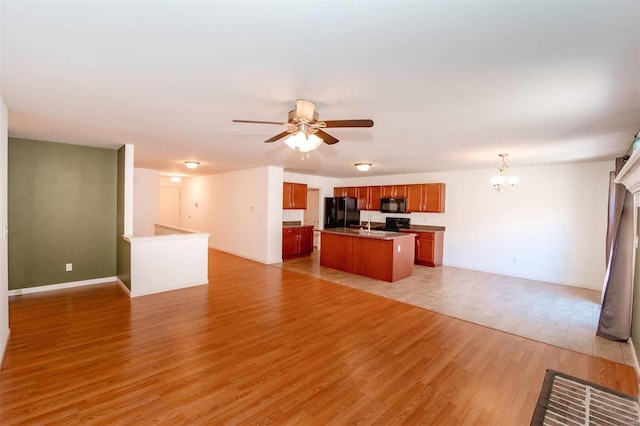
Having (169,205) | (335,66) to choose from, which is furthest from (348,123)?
(169,205)

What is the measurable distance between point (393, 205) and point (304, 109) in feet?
19.5

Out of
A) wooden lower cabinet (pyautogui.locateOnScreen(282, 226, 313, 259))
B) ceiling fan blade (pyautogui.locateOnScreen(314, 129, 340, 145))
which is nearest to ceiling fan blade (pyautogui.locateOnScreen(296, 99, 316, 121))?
ceiling fan blade (pyautogui.locateOnScreen(314, 129, 340, 145))

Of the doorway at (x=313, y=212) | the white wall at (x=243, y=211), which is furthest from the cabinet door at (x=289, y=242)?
the doorway at (x=313, y=212)

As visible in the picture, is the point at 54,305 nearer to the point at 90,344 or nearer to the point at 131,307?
the point at 131,307

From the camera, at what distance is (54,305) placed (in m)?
4.00

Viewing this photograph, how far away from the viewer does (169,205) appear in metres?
10.5

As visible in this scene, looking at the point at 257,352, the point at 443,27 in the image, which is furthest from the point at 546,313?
the point at 443,27

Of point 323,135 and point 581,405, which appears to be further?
point 323,135

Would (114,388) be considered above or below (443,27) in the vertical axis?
below

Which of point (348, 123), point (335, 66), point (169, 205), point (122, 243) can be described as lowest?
point (122, 243)

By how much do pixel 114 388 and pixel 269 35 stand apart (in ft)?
9.10

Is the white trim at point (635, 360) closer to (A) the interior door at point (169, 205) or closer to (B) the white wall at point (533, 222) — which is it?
(B) the white wall at point (533, 222)

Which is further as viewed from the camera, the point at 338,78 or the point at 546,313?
the point at 546,313

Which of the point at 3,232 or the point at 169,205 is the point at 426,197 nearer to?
the point at 3,232
